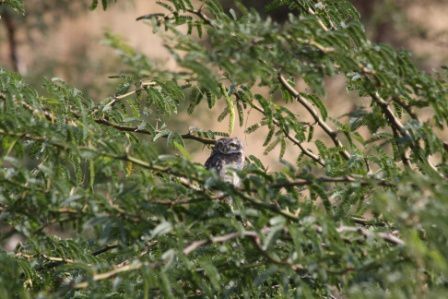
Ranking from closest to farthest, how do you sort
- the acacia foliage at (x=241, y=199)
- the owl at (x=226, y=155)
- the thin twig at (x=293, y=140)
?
the acacia foliage at (x=241, y=199) → the thin twig at (x=293, y=140) → the owl at (x=226, y=155)

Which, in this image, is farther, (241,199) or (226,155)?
(226,155)

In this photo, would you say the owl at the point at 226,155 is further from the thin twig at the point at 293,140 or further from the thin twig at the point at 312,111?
Answer: the thin twig at the point at 312,111

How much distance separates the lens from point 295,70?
2.52m

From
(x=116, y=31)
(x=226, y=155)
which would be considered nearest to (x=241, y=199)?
(x=226, y=155)

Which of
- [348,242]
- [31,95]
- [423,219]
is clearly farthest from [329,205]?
[31,95]

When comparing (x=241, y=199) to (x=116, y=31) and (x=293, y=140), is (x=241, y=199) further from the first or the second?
(x=116, y=31)

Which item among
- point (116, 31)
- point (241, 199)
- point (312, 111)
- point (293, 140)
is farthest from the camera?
point (116, 31)

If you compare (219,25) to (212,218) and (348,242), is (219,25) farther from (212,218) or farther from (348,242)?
(348,242)

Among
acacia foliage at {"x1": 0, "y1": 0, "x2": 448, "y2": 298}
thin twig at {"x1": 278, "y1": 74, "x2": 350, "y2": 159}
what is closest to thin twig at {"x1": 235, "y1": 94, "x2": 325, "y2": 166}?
thin twig at {"x1": 278, "y1": 74, "x2": 350, "y2": 159}

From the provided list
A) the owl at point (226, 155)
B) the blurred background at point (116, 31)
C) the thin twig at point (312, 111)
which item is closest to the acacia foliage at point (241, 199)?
the thin twig at point (312, 111)

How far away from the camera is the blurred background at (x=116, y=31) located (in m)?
13.3

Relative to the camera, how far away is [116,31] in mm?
14070

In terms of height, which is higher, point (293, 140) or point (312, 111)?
point (312, 111)

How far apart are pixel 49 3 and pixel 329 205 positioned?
12.6m
